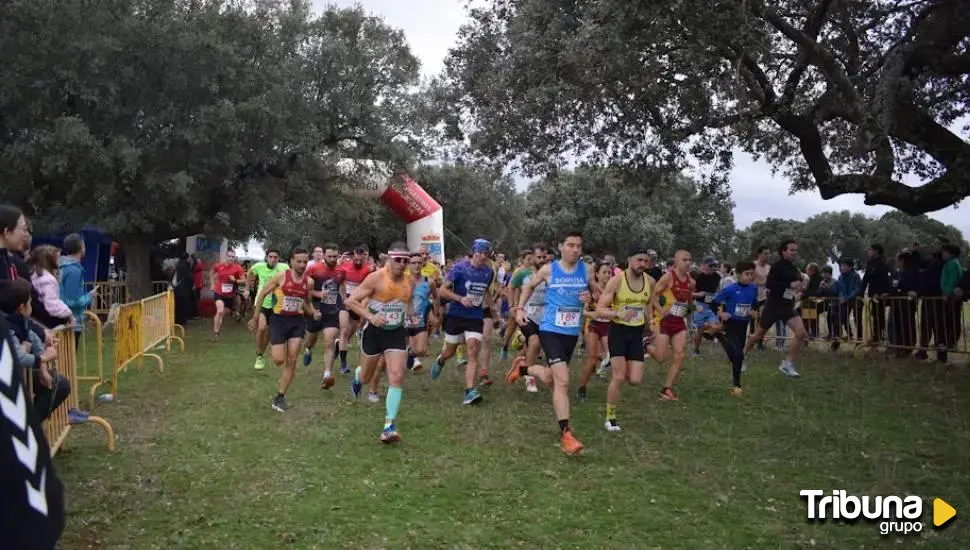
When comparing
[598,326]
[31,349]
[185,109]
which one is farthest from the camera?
[185,109]

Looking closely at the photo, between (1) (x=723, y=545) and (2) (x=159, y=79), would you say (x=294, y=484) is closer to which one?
(1) (x=723, y=545)

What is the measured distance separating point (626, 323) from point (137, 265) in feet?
59.3

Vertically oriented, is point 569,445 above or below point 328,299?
below

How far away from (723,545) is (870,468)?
2548 millimetres

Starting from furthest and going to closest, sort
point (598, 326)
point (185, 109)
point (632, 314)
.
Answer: point (185, 109), point (598, 326), point (632, 314)

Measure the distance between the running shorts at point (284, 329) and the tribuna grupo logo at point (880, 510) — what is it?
5729 mm

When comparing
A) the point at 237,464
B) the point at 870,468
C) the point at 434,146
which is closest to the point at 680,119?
the point at 870,468

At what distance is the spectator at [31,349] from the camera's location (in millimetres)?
4660

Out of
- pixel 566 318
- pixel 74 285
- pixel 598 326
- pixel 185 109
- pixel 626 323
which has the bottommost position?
pixel 598 326

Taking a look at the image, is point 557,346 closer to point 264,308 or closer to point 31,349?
point 31,349

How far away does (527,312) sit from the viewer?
11.1 meters

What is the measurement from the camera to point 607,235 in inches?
2052

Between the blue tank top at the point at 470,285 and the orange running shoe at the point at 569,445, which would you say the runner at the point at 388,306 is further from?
the blue tank top at the point at 470,285

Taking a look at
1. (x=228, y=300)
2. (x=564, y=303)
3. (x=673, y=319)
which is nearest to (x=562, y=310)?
(x=564, y=303)
